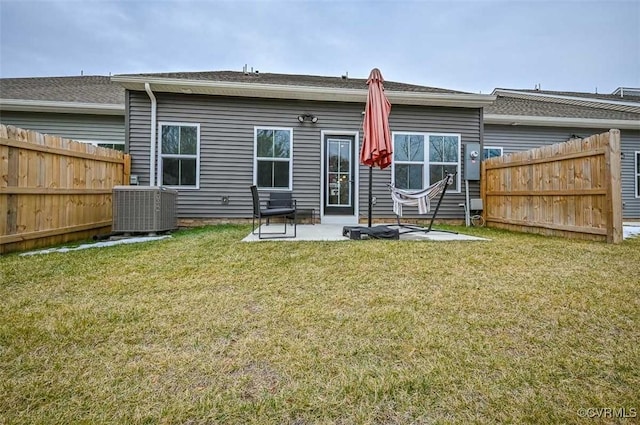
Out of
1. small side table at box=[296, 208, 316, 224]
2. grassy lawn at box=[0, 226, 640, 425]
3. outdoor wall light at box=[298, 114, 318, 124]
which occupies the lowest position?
grassy lawn at box=[0, 226, 640, 425]

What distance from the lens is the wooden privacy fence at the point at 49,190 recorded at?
367cm

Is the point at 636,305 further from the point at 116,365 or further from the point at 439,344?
the point at 116,365

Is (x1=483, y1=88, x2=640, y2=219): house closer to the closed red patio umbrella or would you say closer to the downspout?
the closed red patio umbrella

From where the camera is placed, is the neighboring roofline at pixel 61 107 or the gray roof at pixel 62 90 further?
the gray roof at pixel 62 90

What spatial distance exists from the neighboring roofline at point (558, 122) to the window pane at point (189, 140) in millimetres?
7495

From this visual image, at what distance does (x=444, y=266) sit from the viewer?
293cm

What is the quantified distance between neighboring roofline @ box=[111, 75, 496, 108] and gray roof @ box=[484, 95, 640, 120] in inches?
95.0

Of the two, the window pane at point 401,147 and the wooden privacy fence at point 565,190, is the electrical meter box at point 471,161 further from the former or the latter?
the window pane at point 401,147

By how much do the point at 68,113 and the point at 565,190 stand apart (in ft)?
34.9

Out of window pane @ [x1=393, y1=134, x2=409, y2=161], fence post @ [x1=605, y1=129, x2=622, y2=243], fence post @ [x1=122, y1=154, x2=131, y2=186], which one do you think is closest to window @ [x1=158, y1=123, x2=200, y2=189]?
fence post @ [x1=122, y1=154, x2=131, y2=186]

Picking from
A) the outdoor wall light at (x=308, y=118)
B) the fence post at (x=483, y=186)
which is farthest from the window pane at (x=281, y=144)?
the fence post at (x=483, y=186)

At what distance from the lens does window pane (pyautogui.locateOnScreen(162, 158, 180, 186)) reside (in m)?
6.73

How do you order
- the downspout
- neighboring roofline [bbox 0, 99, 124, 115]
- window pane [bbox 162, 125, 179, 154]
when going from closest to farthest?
the downspout → window pane [bbox 162, 125, 179, 154] → neighboring roofline [bbox 0, 99, 124, 115]

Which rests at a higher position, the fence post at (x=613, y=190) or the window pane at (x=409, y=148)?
the window pane at (x=409, y=148)
